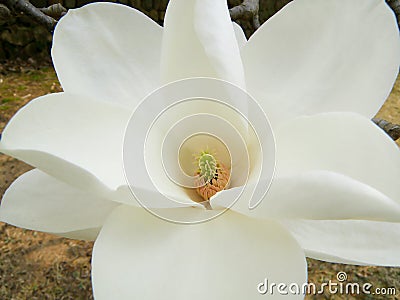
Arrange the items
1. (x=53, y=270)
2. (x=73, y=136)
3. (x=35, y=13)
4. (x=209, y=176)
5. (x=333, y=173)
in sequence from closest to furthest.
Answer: (x=333, y=173), (x=73, y=136), (x=209, y=176), (x=35, y=13), (x=53, y=270)

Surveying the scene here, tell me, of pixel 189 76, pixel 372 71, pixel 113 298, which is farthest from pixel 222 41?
pixel 113 298

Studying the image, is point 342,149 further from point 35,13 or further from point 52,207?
point 35,13

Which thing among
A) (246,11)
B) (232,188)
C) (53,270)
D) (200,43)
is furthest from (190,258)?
(53,270)

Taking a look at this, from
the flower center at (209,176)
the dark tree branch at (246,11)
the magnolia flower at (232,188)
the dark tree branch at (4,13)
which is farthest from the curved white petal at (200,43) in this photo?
the dark tree branch at (4,13)

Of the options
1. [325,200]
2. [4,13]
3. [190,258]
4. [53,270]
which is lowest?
[53,270]

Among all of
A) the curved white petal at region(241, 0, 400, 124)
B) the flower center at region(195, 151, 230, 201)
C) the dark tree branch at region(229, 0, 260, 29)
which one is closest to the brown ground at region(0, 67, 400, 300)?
the dark tree branch at region(229, 0, 260, 29)

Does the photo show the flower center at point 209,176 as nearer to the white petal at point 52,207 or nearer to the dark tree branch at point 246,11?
the white petal at point 52,207

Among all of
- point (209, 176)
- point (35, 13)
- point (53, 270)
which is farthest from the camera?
point (53, 270)
